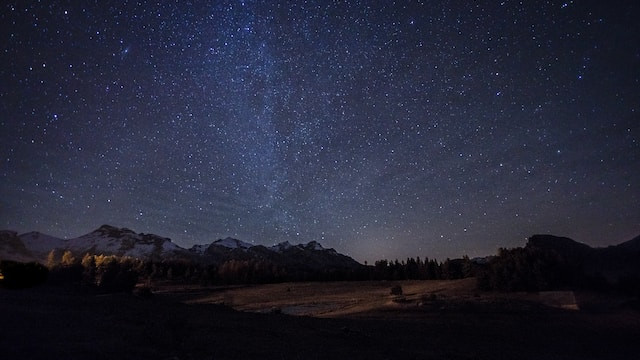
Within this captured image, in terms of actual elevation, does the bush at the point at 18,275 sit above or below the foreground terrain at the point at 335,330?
above

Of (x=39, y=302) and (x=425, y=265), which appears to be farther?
(x=425, y=265)

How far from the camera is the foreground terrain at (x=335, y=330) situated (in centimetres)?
1026

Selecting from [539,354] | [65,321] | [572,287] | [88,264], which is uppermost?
[88,264]

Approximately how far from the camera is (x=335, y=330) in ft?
52.7

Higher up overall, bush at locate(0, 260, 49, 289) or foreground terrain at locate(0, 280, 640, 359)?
bush at locate(0, 260, 49, 289)

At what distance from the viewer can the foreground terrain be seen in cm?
1026

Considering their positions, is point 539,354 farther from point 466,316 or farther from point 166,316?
point 166,316

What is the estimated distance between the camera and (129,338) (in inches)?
425

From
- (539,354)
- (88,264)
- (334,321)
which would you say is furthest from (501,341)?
(88,264)

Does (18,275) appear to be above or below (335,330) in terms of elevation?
above

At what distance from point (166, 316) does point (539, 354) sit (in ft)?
41.3

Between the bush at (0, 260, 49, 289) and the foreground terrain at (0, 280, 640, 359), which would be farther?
the bush at (0, 260, 49, 289)

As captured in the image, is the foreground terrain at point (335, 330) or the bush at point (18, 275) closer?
the foreground terrain at point (335, 330)

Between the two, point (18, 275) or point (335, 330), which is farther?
point (18, 275)
